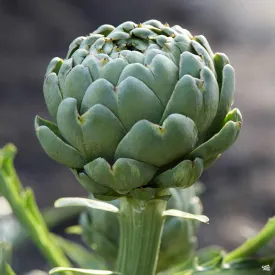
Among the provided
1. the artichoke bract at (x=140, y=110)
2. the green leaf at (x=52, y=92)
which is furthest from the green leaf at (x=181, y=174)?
the green leaf at (x=52, y=92)

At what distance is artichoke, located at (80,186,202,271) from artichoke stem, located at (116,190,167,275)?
13 cm

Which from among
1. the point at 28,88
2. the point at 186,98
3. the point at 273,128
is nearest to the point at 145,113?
the point at 186,98

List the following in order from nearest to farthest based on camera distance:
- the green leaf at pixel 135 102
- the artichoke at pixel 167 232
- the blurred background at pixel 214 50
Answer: the green leaf at pixel 135 102
the artichoke at pixel 167 232
the blurred background at pixel 214 50

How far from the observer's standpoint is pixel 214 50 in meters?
2.60

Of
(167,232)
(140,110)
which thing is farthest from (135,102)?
(167,232)

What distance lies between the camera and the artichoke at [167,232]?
2.46 feet

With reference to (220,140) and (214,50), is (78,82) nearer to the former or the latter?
(220,140)

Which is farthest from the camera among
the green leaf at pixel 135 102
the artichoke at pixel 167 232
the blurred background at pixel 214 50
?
the blurred background at pixel 214 50

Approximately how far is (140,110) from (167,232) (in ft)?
0.92

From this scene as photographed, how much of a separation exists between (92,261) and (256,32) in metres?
2.09

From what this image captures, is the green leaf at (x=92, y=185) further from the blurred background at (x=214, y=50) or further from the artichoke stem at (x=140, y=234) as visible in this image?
the blurred background at (x=214, y=50)

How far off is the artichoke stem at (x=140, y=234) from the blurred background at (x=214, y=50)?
35.8 inches

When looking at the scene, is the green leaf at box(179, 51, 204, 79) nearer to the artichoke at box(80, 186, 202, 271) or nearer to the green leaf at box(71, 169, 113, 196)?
the green leaf at box(71, 169, 113, 196)

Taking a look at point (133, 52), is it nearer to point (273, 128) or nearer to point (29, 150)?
point (29, 150)
